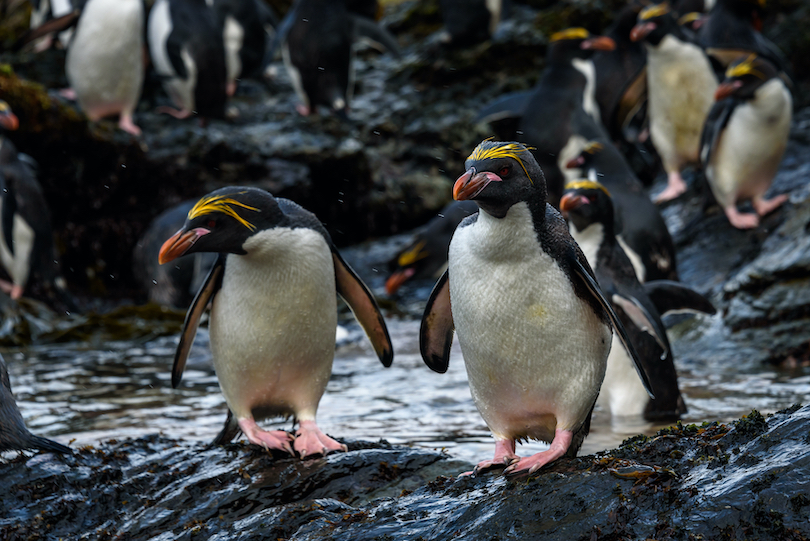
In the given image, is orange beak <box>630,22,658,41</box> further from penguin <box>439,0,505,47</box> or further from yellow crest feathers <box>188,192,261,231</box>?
yellow crest feathers <box>188,192,261,231</box>

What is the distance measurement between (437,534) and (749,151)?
6.28 meters

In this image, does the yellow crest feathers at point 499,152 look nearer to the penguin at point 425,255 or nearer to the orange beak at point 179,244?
the orange beak at point 179,244

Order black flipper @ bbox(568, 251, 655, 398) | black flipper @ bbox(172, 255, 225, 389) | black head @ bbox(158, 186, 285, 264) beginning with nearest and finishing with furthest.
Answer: black flipper @ bbox(568, 251, 655, 398) → black head @ bbox(158, 186, 285, 264) → black flipper @ bbox(172, 255, 225, 389)

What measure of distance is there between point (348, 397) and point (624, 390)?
159 centimetres

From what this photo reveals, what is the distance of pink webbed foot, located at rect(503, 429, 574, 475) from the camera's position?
2.67 m

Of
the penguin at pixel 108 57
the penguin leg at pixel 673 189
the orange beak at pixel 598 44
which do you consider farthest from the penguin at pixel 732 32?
the penguin at pixel 108 57

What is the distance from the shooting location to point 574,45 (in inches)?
391

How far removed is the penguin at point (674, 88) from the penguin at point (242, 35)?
6.02 metres

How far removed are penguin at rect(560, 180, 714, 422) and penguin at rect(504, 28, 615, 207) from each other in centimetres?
394

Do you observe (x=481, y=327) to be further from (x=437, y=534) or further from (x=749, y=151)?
(x=749, y=151)

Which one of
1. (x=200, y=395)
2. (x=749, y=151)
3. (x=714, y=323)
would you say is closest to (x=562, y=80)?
(x=749, y=151)

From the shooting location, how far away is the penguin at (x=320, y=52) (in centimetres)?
1155

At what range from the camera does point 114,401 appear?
5.39 metres

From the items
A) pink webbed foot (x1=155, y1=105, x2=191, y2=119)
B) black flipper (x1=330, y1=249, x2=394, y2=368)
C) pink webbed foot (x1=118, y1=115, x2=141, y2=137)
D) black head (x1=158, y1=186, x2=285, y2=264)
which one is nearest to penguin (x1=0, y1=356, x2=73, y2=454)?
black head (x1=158, y1=186, x2=285, y2=264)
